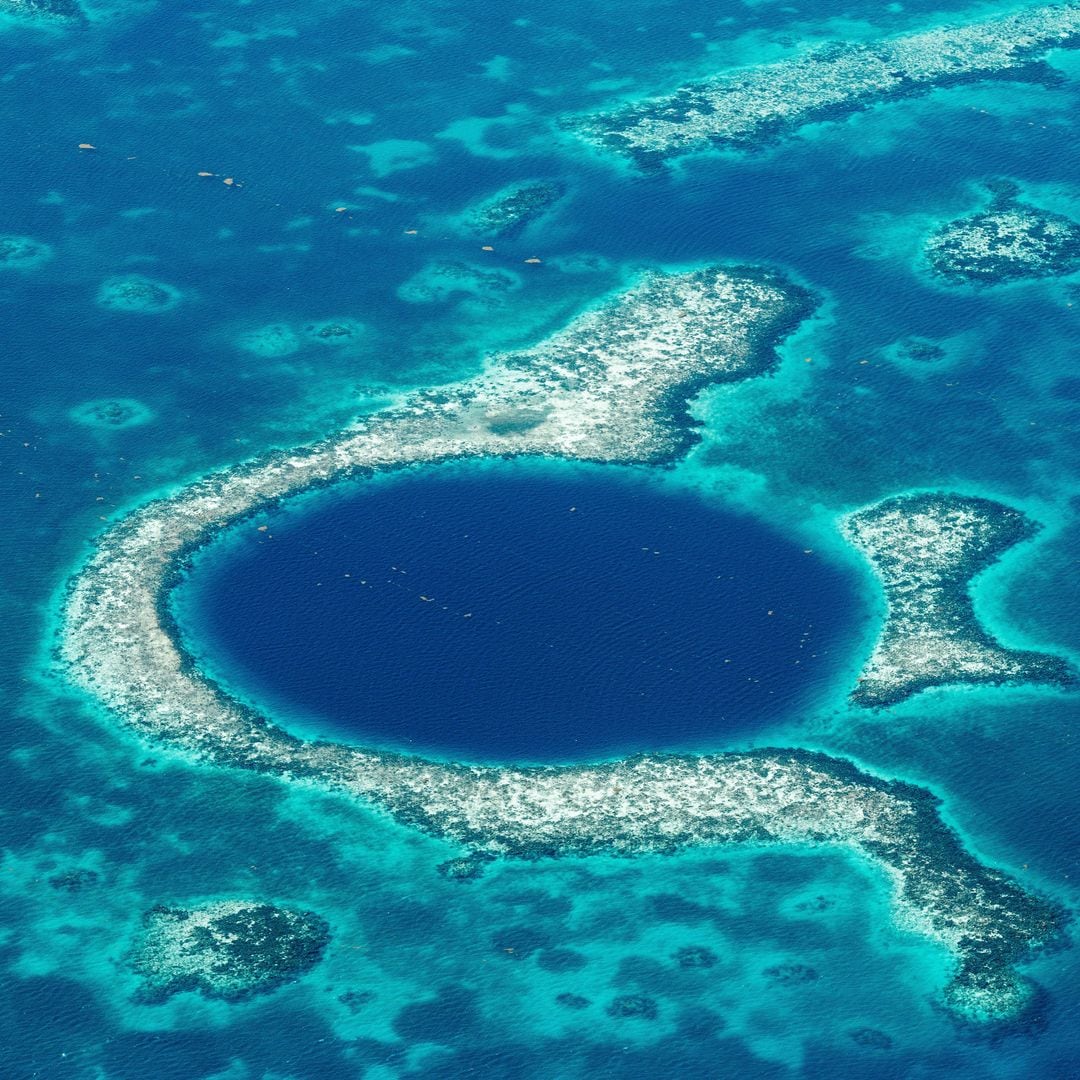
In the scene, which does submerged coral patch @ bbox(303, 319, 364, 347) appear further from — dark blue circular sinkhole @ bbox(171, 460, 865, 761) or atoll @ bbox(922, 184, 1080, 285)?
atoll @ bbox(922, 184, 1080, 285)

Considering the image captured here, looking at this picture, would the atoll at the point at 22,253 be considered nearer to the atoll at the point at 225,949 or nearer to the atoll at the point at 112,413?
the atoll at the point at 112,413

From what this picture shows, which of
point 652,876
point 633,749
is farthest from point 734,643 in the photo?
point 652,876

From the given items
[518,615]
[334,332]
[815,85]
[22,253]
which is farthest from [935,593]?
[22,253]

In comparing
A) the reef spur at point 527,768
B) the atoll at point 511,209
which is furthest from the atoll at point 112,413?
the atoll at point 511,209

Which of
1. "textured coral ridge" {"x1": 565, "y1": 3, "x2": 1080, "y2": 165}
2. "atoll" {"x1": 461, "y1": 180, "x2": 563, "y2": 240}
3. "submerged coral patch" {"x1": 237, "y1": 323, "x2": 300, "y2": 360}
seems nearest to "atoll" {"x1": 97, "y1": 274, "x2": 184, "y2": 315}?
"submerged coral patch" {"x1": 237, "y1": 323, "x2": 300, "y2": 360}

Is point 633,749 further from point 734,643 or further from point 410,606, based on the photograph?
point 410,606
